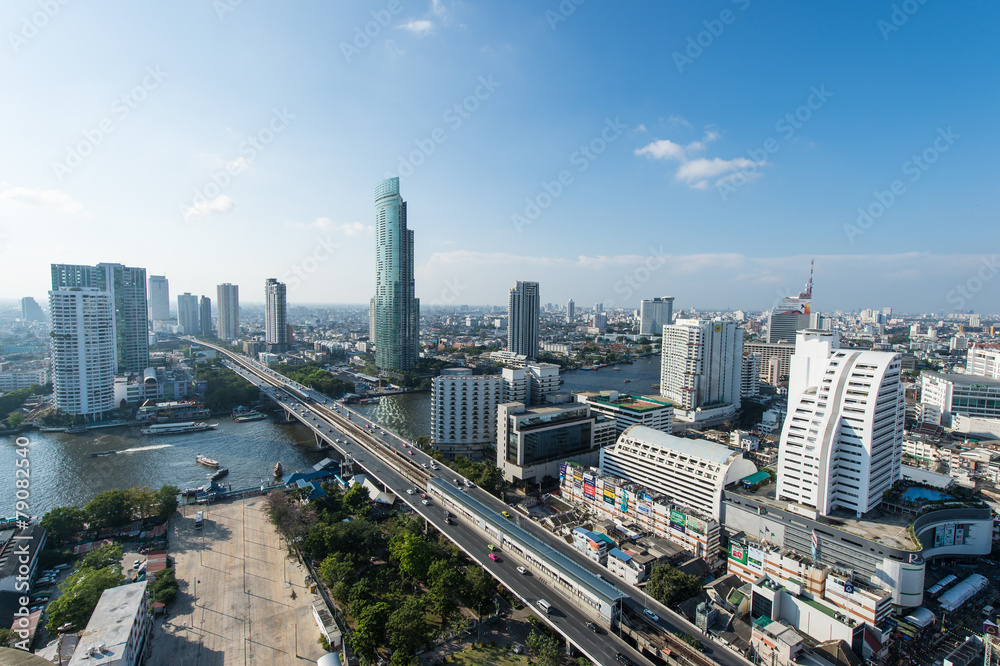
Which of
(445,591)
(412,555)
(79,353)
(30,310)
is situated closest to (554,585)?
(445,591)

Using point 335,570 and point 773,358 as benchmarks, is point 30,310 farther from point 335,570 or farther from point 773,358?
point 773,358

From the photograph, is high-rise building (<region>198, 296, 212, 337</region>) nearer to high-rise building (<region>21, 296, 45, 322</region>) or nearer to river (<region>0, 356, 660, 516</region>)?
high-rise building (<region>21, 296, 45, 322</region>)

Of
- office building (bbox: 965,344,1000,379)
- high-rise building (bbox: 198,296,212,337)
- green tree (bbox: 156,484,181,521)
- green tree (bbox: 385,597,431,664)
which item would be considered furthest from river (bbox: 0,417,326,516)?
high-rise building (bbox: 198,296,212,337)

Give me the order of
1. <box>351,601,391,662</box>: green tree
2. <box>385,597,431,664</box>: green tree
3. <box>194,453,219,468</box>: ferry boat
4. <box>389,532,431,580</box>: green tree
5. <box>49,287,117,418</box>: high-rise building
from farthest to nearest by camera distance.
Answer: <box>49,287,117,418</box>: high-rise building < <box>194,453,219,468</box>: ferry boat < <box>389,532,431,580</box>: green tree < <box>351,601,391,662</box>: green tree < <box>385,597,431,664</box>: green tree

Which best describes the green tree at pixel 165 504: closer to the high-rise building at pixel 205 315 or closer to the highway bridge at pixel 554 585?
the highway bridge at pixel 554 585

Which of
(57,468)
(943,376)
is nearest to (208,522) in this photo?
(57,468)
